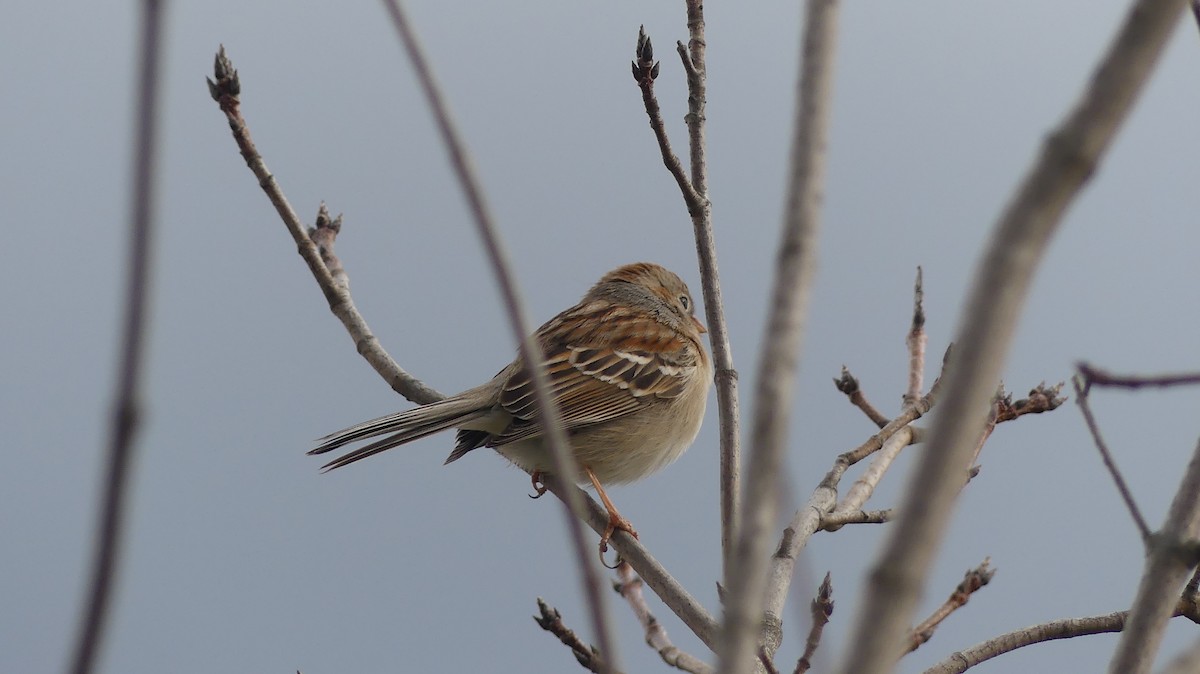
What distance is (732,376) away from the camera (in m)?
4.12

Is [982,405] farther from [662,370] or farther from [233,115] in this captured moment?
[662,370]

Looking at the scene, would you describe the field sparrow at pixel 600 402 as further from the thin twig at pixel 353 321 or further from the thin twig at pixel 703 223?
the thin twig at pixel 703 223

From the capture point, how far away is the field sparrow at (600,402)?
486 centimetres

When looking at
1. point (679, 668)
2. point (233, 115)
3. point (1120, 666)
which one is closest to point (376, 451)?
point (233, 115)

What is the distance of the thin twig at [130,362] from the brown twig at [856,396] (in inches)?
161

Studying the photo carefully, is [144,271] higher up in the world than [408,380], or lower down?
lower down

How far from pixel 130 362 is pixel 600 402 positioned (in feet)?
14.9

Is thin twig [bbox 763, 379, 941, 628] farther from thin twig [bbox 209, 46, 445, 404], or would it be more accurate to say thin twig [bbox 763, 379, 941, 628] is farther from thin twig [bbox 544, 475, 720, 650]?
thin twig [bbox 209, 46, 445, 404]

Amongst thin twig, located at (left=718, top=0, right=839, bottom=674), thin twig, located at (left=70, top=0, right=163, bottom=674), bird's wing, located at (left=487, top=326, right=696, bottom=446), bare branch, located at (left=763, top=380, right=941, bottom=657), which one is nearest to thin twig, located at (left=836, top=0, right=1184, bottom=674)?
thin twig, located at (left=718, top=0, right=839, bottom=674)

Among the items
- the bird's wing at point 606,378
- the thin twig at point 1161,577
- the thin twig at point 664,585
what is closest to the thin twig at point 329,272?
the bird's wing at point 606,378

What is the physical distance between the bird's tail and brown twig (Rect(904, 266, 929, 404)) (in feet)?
6.53

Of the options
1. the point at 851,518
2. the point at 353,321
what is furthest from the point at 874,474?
the point at 353,321

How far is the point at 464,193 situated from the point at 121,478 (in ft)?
1.53

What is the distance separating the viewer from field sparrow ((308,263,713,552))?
486 cm
